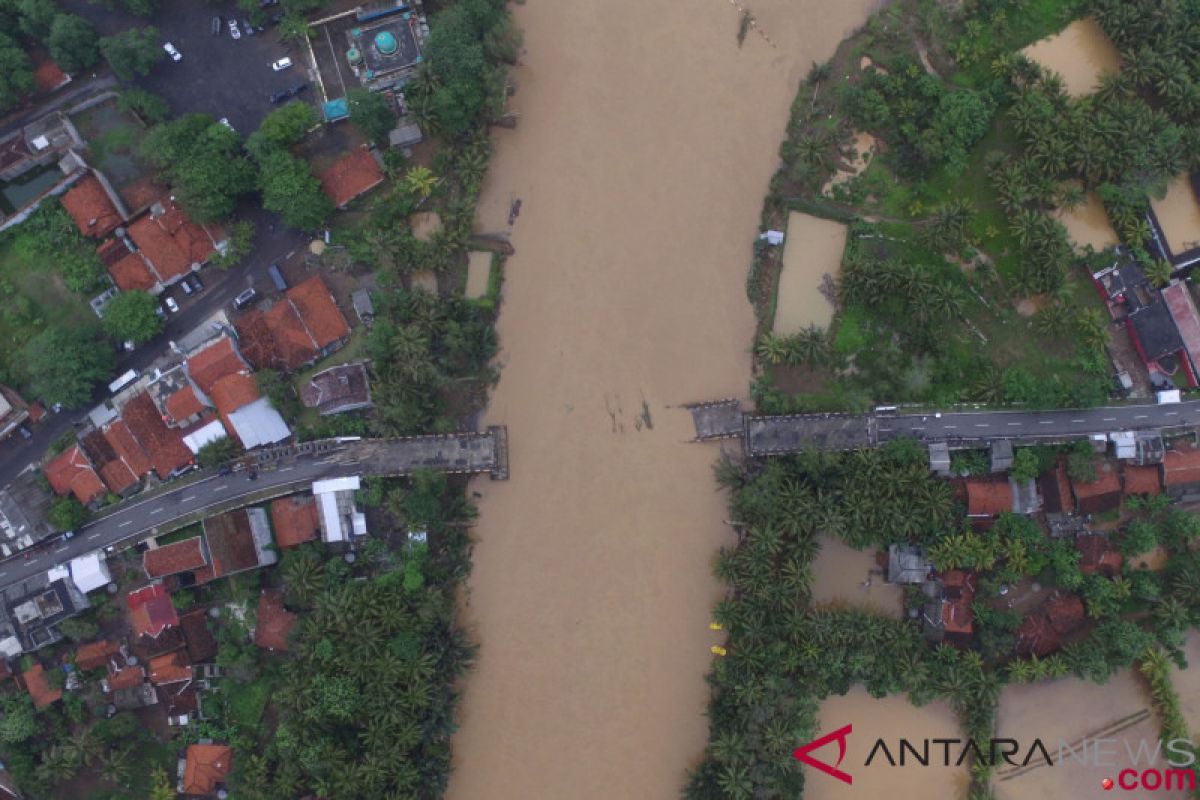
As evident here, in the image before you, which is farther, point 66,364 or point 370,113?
point 370,113

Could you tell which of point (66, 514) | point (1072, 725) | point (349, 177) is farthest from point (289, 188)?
point (1072, 725)

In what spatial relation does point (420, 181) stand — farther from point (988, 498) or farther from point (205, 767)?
point (988, 498)

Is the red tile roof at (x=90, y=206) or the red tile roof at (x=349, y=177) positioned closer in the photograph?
the red tile roof at (x=90, y=206)

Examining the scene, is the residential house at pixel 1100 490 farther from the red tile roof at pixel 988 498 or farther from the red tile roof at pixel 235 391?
the red tile roof at pixel 235 391

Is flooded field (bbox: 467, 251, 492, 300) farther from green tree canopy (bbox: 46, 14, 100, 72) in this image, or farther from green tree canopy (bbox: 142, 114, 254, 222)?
green tree canopy (bbox: 46, 14, 100, 72)

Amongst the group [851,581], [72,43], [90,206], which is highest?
[72,43]

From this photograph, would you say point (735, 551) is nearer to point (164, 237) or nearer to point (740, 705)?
point (740, 705)

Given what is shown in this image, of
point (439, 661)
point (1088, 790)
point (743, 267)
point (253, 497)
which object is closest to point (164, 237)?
point (253, 497)

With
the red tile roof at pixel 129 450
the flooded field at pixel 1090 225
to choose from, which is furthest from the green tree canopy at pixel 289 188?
the flooded field at pixel 1090 225
